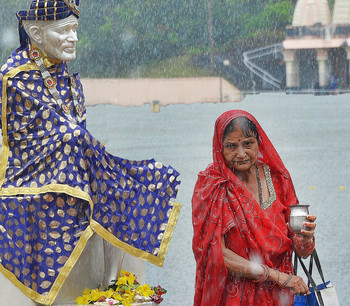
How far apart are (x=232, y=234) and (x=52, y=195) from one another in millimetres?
1038

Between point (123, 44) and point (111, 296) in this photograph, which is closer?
point (111, 296)

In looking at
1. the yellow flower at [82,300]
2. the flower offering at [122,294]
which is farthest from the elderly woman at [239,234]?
the yellow flower at [82,300]

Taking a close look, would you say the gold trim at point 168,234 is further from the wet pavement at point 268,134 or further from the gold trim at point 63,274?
the wet pavement at point 268,134

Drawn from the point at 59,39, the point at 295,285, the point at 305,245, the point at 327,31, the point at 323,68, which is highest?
the point at 59,39

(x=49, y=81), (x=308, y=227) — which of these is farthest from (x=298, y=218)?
(x=49, y=81)

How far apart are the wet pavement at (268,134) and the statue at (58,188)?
7.13m

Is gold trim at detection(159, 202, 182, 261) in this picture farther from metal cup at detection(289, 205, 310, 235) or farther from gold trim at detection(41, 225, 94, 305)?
metal cup at detection(289, 205, 310, 235)

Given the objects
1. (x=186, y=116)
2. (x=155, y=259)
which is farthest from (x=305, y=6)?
(x=155, y=259)

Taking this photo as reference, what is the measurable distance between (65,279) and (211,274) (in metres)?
1.02

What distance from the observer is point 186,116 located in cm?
1686

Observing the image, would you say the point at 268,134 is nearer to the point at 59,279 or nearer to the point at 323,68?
the point at 323,68

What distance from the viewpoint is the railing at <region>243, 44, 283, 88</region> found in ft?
52.7

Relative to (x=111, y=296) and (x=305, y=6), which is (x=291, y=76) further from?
(x=111, y=296)

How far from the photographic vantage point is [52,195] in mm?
4707
